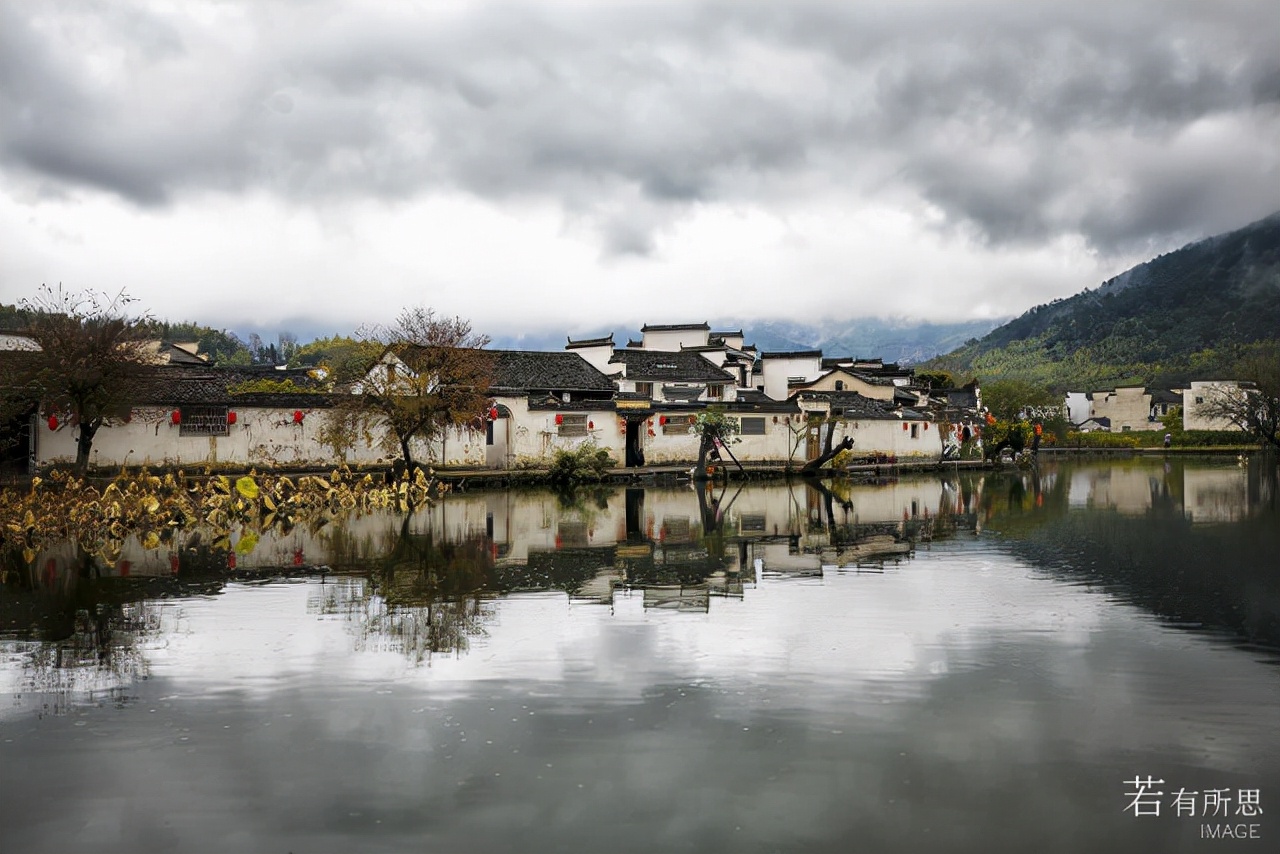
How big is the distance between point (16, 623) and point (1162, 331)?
5927 inches

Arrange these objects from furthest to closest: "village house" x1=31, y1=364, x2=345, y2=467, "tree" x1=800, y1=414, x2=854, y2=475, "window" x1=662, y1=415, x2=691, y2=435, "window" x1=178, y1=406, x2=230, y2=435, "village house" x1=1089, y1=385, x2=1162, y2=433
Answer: "village house" x1=1089, y1=385, x2=1162, y2=433, "tree" x1=800, y1=414, x2=854, y2=475, "window" x1=662, y1=415, x2=691, y2=435, "window" x1=178, y1=406, x2=230, y2=435, "village house" x1=31, y1=364, x2=345, y2=467

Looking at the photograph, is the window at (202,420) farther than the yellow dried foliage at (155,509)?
Yes

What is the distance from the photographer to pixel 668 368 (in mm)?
45594

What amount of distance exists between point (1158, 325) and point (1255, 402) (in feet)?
288

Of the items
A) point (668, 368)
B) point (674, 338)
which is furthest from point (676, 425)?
point (674, 338)

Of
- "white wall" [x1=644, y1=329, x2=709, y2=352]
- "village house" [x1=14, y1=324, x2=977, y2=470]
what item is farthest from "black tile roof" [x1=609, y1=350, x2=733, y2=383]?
"white wall" [x1=644, y1=329, x2=709, y2=352]

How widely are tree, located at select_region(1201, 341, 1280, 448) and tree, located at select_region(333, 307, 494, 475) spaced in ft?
167

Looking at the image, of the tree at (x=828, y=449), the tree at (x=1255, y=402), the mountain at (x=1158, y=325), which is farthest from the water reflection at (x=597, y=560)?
the mountain at (x=1158, y=325)

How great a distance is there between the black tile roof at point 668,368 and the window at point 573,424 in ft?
23.1

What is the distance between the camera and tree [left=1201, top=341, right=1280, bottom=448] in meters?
58.7

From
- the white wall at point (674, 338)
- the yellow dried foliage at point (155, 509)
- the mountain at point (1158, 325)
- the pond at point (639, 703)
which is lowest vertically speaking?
the pond at point (639, 703)

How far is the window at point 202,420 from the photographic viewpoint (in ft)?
103

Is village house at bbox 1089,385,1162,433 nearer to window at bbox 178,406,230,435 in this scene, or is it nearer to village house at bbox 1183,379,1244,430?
village house at bbox 1183,379,1244,430

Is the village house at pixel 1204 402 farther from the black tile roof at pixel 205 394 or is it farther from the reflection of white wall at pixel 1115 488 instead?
the black tile roof at pixel 205 394
